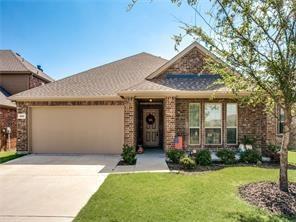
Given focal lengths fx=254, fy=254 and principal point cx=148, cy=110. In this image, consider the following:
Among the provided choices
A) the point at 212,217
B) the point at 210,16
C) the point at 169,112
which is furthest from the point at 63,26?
the point at 212,217

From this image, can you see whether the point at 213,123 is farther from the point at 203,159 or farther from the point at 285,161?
the point at 285,161

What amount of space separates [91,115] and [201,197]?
8825mm

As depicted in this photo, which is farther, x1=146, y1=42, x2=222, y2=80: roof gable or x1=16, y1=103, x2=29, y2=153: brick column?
x1=16, y1=103, x2=29, y2=153: brick column

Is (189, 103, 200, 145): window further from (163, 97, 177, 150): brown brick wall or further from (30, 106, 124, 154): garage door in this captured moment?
(30, 106, 124, 154): garage door

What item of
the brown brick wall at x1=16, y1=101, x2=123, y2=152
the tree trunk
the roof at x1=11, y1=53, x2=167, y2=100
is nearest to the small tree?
the tree trunk

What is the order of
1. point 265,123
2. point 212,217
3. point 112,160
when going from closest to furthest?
1. point 212,217
2. point 112,160
3. point 265,123

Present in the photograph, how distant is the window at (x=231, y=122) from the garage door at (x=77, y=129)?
536 cm

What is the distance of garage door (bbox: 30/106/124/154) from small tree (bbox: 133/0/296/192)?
756 cm

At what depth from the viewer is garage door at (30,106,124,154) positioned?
13375mm

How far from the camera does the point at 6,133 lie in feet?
57.2

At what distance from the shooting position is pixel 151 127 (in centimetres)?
1611

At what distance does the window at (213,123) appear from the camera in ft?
41.2

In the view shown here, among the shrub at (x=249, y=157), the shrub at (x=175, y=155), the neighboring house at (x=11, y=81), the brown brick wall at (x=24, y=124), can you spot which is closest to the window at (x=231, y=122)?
the shrub at (x=249, y=157)

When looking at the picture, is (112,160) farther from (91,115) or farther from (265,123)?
(265,123)
